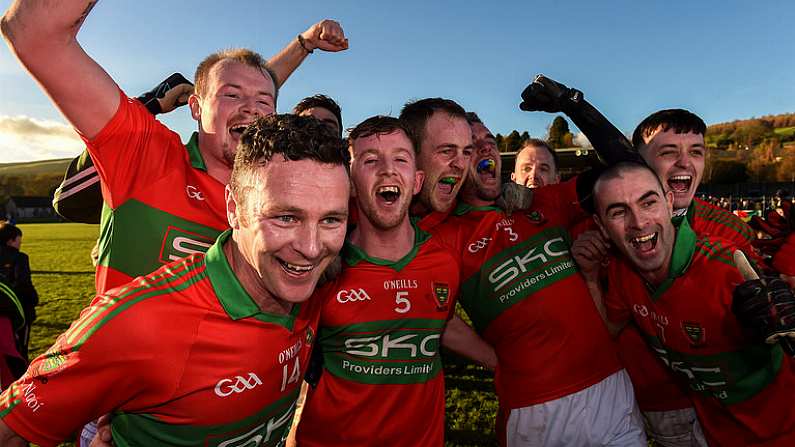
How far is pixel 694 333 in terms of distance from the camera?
2436 millimetres

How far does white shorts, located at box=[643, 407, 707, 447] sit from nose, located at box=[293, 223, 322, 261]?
3005 millimetres

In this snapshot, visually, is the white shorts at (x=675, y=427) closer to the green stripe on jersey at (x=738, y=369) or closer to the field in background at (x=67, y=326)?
the green stripe on jersey at (x=738, y=369)

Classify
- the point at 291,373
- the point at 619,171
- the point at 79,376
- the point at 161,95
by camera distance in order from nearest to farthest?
the point at 79,376
the point at 291,373
the point at 619,171
the point at 161,95

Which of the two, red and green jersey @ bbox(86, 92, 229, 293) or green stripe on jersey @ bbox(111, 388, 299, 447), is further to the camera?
red and green jersey @ bbox(86, 92, 229, 293)

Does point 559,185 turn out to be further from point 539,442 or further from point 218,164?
point 218,164

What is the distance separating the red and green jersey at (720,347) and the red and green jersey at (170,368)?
80.7 inches

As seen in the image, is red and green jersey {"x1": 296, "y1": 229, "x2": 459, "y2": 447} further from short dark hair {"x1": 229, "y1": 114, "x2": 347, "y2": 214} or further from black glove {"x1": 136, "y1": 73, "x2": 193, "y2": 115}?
black glove {"x1": 136, "y1": 73, "x2": 193, "y2": 115}

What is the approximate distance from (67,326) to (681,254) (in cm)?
1166

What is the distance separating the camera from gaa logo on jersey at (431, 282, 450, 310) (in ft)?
8.53

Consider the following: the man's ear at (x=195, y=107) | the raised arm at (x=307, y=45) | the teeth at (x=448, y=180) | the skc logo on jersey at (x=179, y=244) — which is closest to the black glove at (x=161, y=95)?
the man's ear at (x=195, y=107)

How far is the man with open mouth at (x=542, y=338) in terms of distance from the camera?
9.04ft

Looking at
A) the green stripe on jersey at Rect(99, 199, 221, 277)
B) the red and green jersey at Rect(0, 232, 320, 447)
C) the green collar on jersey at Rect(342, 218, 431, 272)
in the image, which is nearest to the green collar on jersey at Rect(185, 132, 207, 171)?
the green stripe on jersey at Rect(99, 199, 221, 277)

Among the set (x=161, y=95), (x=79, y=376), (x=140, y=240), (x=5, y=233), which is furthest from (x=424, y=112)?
(x=5, y=233)

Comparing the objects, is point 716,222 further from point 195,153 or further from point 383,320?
point 195,153
